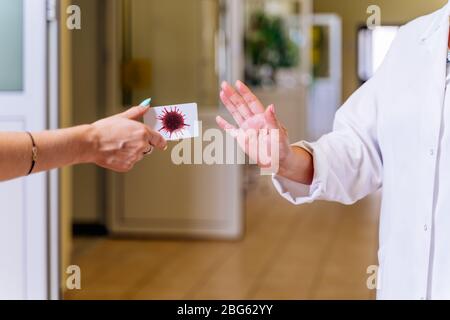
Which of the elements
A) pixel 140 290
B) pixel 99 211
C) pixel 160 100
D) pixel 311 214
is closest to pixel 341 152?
pixel 140 290

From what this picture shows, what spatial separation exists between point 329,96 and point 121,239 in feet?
26.6

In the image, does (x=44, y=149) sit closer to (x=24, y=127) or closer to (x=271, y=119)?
(x=271, y=119)

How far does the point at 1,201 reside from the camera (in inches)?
A: 105

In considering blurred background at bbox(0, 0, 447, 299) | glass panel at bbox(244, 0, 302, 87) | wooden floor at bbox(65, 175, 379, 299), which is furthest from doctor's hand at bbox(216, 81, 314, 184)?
glass panel at bbox(244, 0, 302, 87)

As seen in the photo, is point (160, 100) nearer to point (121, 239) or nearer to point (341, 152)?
point (121, 239)

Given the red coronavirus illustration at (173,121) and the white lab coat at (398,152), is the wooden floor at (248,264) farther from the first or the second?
the white lab coat at (398,152)

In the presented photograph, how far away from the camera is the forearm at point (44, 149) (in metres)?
1.49

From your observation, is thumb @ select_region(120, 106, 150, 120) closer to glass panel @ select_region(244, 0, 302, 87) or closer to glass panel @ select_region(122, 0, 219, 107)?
glass panel @ select_region(122, 0, 219, 107)

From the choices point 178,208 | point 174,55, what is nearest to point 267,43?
point 174,55

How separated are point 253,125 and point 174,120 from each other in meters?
0.21

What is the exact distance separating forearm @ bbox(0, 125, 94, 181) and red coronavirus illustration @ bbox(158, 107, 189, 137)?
0.16 m

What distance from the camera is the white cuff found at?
153cm

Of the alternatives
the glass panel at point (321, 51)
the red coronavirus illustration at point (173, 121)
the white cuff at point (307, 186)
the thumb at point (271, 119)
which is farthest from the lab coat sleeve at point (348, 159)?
the glass panel at point (321, 51)

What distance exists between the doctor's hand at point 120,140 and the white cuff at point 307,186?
29 cm
